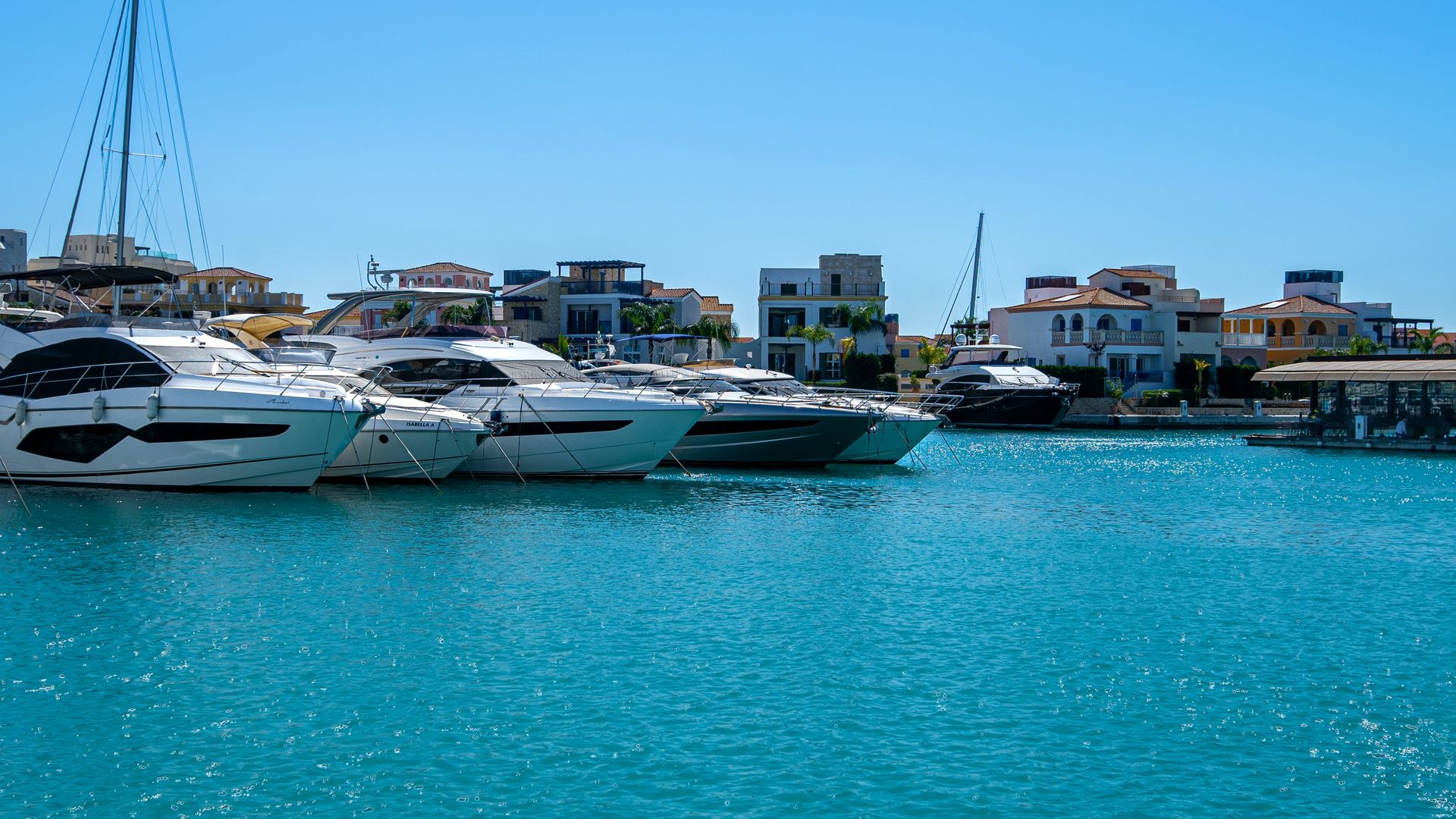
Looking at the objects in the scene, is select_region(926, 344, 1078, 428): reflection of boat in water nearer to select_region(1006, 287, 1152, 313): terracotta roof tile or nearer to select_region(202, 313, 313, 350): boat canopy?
select_region(1006, 287, 1152, 313): terracotta roof tile

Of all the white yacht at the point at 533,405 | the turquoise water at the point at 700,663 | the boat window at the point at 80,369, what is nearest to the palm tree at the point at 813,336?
the white yacht at the point at 533,405

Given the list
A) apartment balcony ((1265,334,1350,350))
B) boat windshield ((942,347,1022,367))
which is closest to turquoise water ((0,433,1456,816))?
boat windshield ((942,347,1022,367))

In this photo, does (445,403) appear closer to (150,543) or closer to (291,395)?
(291,395)

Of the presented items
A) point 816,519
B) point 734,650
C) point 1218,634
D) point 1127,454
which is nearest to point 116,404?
point 816,519

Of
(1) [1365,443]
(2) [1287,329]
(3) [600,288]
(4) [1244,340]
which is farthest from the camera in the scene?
(2) [1287,329]

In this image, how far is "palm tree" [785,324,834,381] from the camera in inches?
3197

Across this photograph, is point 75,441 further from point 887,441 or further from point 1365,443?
point 1365,443

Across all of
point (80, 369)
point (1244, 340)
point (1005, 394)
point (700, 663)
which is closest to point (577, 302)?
point (1005, 394)

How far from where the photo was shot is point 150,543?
2139 centimetres

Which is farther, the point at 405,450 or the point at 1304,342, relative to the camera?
the point at 1304,342

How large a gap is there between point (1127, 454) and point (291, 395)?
33.7 meters

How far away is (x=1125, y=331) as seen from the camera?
7888cm

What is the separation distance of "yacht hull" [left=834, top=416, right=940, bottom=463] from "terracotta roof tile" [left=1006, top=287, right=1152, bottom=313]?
4345 cm

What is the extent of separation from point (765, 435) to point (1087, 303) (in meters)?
48.5
